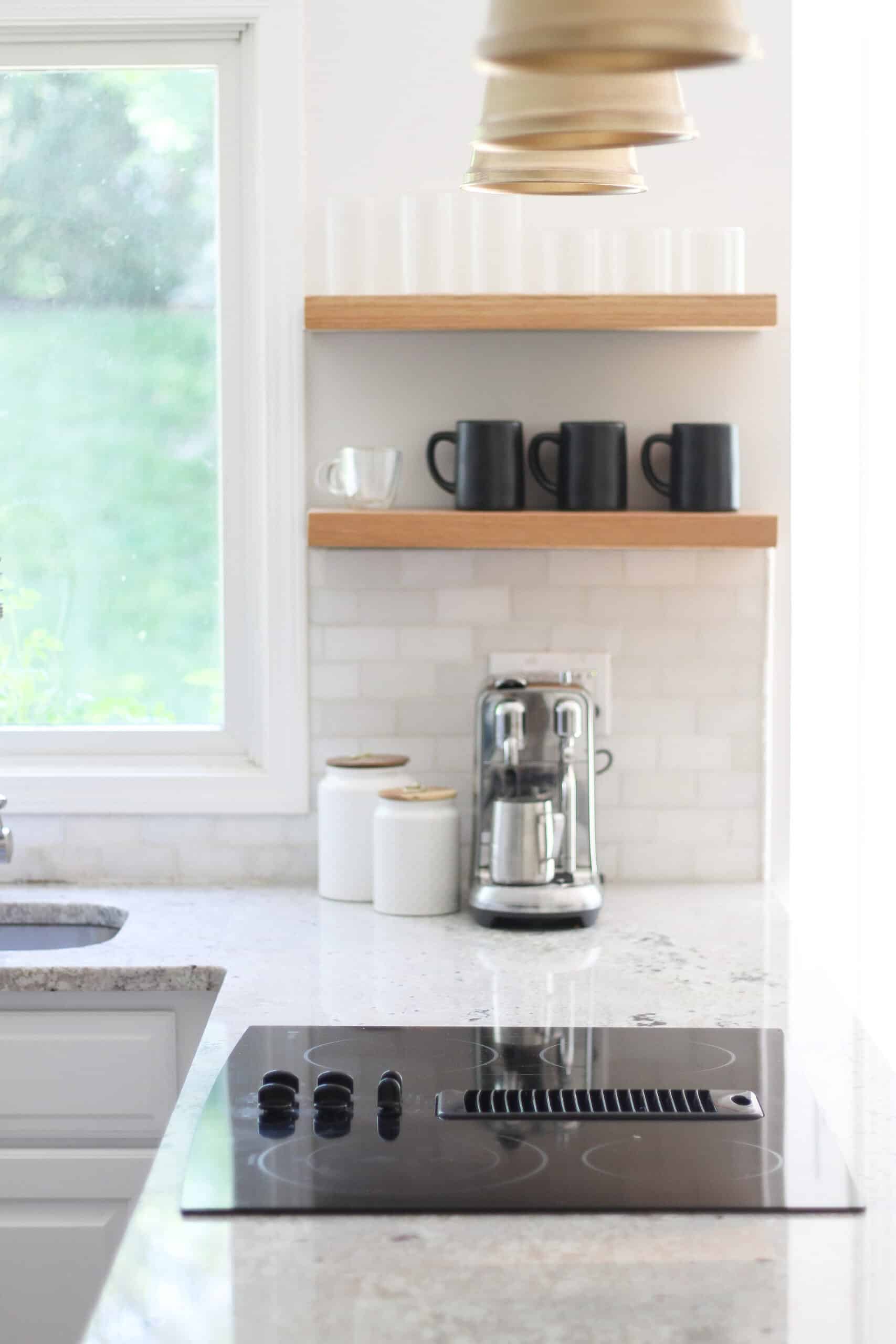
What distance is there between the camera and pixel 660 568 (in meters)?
2.63

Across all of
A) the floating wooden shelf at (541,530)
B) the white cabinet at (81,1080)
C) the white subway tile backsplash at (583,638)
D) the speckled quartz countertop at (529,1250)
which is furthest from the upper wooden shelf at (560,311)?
the white cabinet at (81,1080)

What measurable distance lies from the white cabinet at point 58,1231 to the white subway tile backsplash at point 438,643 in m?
0.96

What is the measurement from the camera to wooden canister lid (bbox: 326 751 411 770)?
252 cm

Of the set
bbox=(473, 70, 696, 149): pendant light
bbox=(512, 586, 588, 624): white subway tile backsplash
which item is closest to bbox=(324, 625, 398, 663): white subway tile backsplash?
bbox=(512, 586, 588, 624): white subway tile backsplash

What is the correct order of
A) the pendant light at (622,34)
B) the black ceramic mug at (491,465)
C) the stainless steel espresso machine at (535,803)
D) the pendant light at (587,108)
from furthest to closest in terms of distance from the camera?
1. the black ceramic mug at (491,465)
2. the stainless steel espresso machine at (535,803)
3. the pendant light at (587,108)
4. the pendant light at (622,34)

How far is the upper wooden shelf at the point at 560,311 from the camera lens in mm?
2402

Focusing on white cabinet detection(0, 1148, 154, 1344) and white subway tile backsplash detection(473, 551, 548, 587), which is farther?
white subway tile backsplash detection(473, 551, 548, 587)

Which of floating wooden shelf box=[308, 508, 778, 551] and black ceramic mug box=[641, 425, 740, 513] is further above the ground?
black ceramic mug box=[641, 425, 740, 513]

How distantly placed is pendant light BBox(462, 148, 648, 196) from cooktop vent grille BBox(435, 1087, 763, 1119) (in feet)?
3.03

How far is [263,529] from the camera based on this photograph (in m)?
2.64

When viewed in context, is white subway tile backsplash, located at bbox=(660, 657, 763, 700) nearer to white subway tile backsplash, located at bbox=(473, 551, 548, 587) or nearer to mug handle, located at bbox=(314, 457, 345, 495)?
white subway tile backsplash, located at bbox=(473, 551, 548, 587)

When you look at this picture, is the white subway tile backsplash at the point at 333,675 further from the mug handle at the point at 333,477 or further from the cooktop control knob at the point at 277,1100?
the cooktop control knob at the point at 277,1100

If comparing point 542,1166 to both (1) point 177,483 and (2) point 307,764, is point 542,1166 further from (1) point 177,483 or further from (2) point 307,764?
(1) point 177,483

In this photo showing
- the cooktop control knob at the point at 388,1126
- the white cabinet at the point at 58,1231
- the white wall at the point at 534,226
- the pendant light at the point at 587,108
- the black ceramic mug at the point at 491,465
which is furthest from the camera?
the white wall at the point at 534,226
